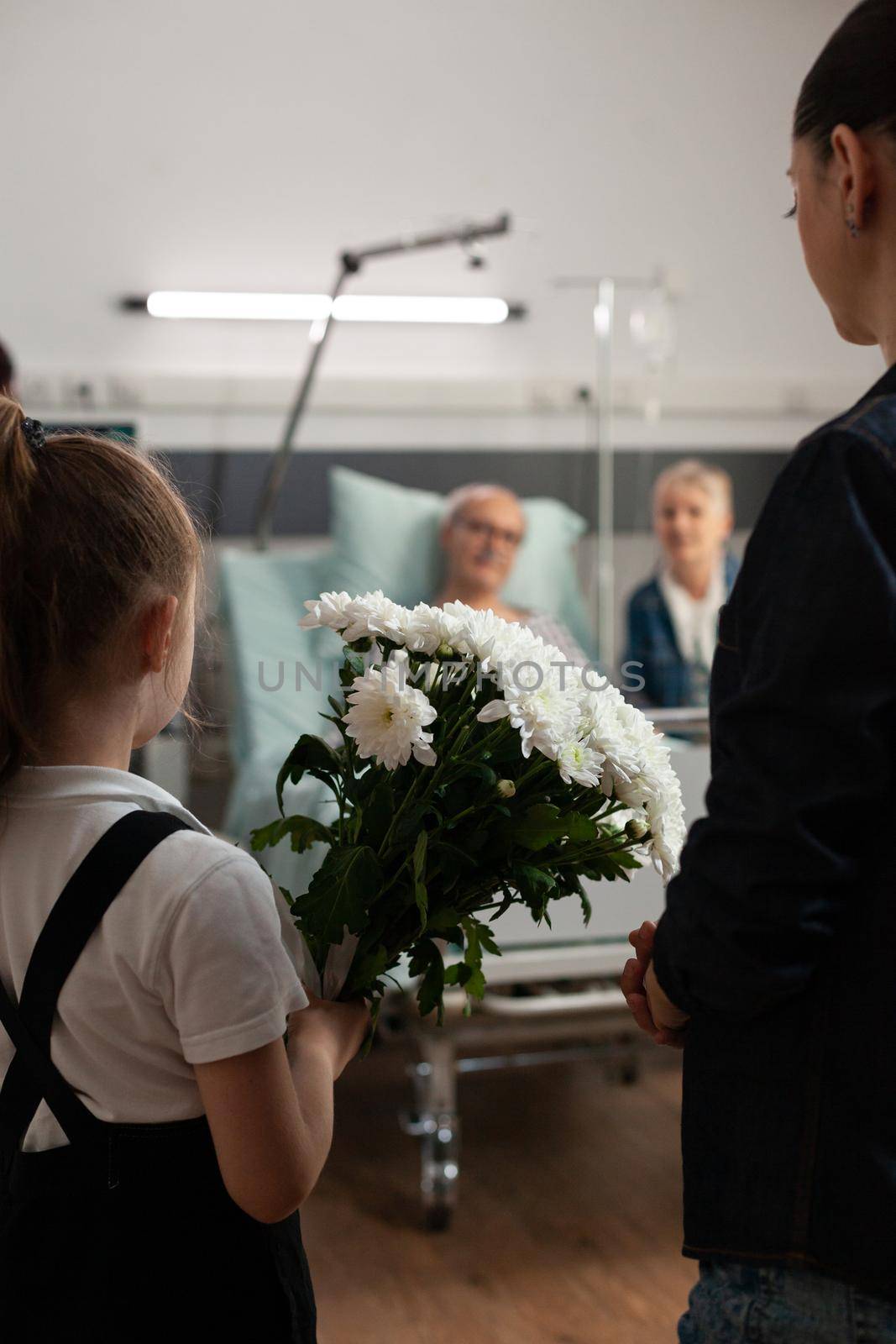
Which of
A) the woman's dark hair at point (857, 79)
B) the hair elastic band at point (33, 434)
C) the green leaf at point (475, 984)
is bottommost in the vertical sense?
the green leaf at point (475, 984)

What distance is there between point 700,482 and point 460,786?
265 cm

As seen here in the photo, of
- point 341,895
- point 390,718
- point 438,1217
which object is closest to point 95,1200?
point 341,895

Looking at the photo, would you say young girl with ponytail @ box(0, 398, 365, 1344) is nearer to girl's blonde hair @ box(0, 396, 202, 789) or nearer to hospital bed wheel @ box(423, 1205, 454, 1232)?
girl's blonde hair @ box(0, 396, 202, 789)

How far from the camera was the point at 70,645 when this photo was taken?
80cm

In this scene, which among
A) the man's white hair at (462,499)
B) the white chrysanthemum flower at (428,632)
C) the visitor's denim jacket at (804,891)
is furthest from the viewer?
the man's white hair at (462,499)

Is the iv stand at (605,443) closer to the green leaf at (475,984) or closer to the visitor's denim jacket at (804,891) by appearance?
the green leaf at (475,984)

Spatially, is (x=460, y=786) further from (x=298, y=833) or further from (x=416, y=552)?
(x=416, y=552)

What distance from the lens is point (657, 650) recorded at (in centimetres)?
304

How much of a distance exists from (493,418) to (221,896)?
3034mm

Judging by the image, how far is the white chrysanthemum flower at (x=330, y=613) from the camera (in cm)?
85

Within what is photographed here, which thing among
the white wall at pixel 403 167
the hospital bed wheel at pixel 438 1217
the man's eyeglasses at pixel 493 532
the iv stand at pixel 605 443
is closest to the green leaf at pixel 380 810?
the hospital bed wheel at pixel 438 1217

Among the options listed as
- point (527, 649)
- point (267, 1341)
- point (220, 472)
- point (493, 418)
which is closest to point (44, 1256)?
point (267, 1341)

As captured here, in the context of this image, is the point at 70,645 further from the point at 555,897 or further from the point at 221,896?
the point at 555,897

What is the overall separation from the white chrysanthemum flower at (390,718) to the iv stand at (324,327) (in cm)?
200
